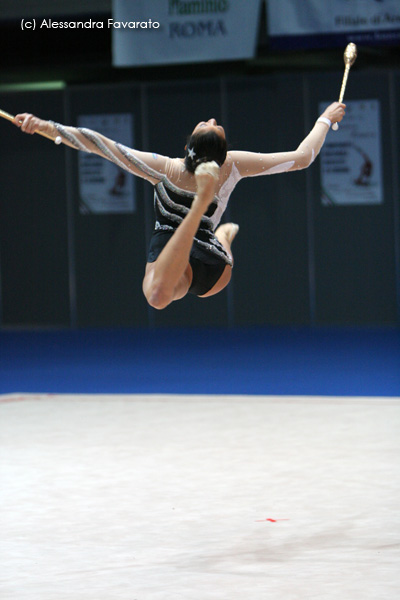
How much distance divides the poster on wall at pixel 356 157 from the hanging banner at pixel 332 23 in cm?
137

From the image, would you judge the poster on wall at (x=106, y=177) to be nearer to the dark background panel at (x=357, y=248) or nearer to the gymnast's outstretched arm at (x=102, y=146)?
the dark background panel at (x=357, y=248)

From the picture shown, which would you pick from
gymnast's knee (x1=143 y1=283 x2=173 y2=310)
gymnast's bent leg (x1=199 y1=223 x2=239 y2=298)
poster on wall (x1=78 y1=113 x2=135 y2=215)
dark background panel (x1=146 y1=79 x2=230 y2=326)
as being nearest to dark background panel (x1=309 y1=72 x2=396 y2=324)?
dark background panel (x1=146 y1=79 x2=230 y2=326)

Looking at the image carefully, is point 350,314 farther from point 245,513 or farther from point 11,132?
point 245,513

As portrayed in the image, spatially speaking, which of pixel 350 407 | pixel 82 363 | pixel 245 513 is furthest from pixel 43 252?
pixel 245 513

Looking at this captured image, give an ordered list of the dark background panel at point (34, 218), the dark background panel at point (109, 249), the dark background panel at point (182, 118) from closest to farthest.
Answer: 1. the dark background panel at point (182, 118)
2. the dark background panel at point (109, 249)
3. the dark background panel at point (34, 218)

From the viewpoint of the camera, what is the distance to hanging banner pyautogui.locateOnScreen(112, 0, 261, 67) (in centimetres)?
1123

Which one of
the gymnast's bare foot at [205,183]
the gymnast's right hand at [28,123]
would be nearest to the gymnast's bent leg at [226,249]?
the gymnast's bare foot at [205,183]

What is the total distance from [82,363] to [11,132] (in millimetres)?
4443

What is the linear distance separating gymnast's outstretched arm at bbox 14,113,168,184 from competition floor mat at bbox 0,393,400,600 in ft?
5.40

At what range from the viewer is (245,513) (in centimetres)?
496

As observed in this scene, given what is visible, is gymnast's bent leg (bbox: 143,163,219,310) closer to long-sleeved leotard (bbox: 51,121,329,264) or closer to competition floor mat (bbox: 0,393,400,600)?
long-sleeved leotard (bbox: 51,121,329,264)

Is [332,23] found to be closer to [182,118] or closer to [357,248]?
[182,118]

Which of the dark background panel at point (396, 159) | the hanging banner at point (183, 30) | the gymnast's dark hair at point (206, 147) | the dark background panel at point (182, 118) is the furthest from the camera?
the dark background panel at point (182, 118)

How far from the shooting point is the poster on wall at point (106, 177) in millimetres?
13375
